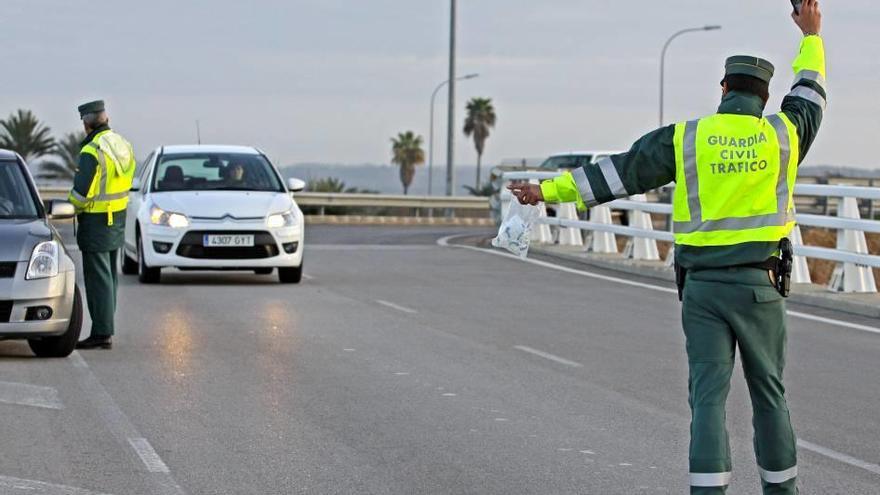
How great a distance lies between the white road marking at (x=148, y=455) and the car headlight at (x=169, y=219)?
34.5 feet

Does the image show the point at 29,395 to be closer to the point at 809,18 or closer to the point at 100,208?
the point at 100,208

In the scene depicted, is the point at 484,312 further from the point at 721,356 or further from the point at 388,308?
the point at 721,356

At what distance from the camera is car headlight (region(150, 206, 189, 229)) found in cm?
1923

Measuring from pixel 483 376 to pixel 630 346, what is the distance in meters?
2.37

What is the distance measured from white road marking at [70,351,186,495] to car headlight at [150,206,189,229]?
22.2 ft

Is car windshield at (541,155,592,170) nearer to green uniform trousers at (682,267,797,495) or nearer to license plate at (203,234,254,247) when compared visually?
license plate at (203,234,254,247)

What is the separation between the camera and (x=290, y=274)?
19625 mm

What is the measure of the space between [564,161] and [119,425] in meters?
29.2

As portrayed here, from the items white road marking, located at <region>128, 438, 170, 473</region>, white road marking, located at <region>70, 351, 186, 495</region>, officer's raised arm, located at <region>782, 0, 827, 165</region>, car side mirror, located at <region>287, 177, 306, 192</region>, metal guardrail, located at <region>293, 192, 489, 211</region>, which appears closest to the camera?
officer's raised arm, located at <region>782, 0, 827, 165</region>

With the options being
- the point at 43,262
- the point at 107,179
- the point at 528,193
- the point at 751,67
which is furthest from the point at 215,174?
the point at 751,67

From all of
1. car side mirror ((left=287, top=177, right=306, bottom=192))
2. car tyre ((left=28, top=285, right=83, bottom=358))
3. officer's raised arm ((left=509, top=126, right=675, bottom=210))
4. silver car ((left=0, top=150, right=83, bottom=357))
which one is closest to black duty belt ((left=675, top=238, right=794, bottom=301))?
officer's raised arm ((left=509, top=126, right=675, bottom=210))

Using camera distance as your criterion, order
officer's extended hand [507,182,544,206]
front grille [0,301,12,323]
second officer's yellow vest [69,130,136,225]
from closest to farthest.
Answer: officer's extended hand [507,182,544,206]
front grille [0,301,12,323]
second officer's yellow vest [69,130,136,225]

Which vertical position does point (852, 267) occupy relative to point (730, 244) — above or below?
below

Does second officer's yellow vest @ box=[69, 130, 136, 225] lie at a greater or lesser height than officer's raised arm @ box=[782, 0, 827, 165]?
lesser
